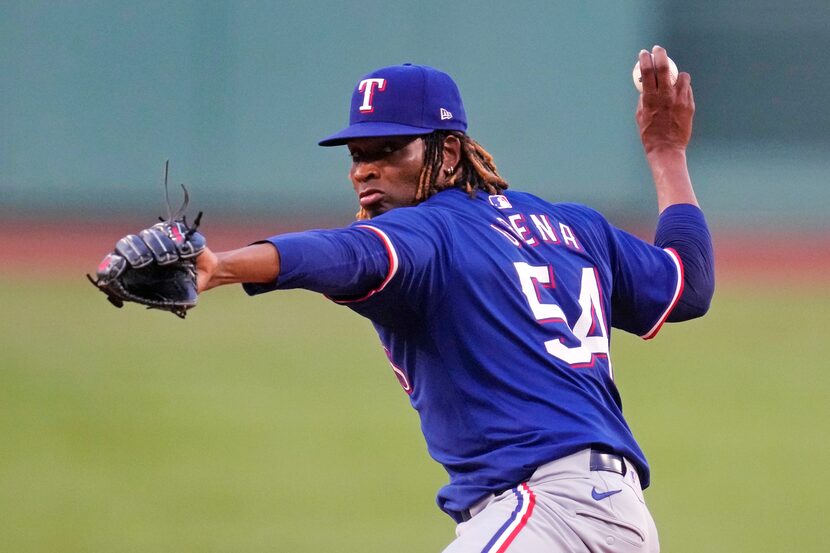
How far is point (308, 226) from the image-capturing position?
543 inches

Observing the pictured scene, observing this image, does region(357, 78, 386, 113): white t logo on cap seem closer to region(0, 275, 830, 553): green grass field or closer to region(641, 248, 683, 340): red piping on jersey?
region(641, 248, 683, 340): red piping on jersey

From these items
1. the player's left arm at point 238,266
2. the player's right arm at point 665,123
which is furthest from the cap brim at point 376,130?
the player's right arm at point 665,123

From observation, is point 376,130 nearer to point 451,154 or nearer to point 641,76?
point 451,154

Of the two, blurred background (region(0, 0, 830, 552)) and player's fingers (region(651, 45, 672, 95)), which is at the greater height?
player's fingers (region(651, 45, 672, 95))

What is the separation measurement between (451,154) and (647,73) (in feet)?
2.87

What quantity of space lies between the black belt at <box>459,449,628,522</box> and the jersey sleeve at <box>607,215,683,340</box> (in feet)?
2.21

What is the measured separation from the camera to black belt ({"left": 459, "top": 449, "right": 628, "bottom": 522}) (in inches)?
125

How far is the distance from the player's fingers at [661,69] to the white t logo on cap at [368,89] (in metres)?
1.01

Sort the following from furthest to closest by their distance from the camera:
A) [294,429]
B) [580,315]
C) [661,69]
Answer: [294,429] < [661,69] < [580,315]

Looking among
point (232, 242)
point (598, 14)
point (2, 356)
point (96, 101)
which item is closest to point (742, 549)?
point (2, 356)

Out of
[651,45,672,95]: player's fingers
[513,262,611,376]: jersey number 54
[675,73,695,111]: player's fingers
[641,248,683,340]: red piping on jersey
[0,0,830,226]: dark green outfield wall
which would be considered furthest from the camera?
[0,0,830,226]: dark green outfield wall

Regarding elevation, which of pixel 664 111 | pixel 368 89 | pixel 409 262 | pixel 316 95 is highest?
pixel 368 89

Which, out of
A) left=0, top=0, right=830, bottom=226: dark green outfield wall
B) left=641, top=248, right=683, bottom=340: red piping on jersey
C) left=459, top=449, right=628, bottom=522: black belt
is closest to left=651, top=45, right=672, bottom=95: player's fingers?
left=641, top=248, right=683, bottom=340: red piping on jersey

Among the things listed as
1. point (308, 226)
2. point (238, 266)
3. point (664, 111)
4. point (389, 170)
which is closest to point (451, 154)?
point (389, 170)
